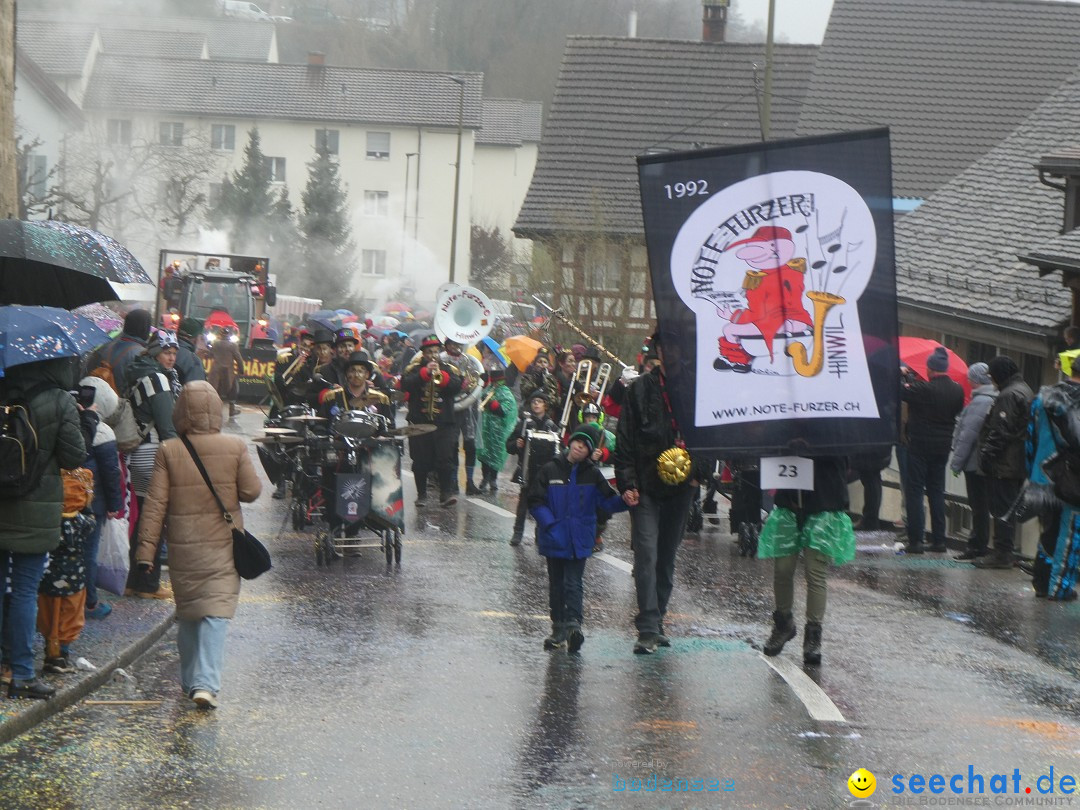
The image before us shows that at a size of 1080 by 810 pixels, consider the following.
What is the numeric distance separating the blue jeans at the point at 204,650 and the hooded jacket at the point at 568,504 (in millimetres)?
2298

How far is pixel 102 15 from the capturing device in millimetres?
85938

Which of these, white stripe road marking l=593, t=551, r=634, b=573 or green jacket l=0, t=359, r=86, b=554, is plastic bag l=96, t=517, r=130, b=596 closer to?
green jacket l=0, t=359, r=86, b=554

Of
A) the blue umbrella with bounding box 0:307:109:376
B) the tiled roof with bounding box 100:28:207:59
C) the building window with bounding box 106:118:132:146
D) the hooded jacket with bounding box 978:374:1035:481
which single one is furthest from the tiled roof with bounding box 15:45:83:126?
the blue umbrella with bounding box 0:307:109:376

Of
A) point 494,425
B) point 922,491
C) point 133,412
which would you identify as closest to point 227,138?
point 494,425

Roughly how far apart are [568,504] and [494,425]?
28.2ft

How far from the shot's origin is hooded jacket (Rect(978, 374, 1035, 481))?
43.0 ft

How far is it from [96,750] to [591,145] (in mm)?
36201

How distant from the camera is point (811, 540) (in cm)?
923

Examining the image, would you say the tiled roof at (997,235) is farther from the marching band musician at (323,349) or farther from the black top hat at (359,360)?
the marching band musician at (323,349)

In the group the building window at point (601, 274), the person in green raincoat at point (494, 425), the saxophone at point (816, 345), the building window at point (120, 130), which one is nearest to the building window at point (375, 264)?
the building window at point (120, 130)

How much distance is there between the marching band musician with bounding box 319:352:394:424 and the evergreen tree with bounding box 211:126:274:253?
60.7 meters

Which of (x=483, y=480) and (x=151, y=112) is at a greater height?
(x=151, y=112)

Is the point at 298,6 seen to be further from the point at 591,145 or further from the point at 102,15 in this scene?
the point at 591,145

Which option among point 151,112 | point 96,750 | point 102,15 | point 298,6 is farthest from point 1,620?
point 298,6
